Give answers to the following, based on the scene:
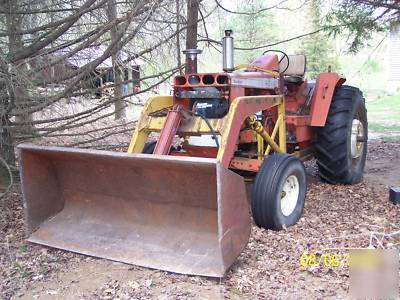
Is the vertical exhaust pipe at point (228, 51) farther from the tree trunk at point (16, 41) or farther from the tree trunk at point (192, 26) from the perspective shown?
the tree trunk at point (192, 26)

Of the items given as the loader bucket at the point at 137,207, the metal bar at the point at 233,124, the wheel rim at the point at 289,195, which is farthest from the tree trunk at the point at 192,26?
the loader bucket at the point at 137,207

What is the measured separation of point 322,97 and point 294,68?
52 centimetres

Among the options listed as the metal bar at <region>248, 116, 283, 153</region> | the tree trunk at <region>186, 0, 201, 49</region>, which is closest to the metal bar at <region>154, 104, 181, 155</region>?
the metal bar at <region>248, 116, 283, 153</region>

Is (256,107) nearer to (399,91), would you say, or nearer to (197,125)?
(197,125)

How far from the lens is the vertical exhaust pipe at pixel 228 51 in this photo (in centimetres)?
435

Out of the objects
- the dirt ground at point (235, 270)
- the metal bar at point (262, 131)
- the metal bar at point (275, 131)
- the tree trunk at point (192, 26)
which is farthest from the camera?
the tree trunk at point (192, 26)

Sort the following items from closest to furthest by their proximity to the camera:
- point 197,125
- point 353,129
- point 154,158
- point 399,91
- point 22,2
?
point 154,158
point 197,125
point 22,2
point 353,129
point 399,91

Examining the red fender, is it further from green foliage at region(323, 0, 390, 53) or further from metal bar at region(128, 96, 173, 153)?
green foliage at region(323, 0, 390, 53)

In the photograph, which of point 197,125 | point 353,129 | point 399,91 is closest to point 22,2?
point 197,125

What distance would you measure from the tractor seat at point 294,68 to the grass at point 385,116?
18.8 feet

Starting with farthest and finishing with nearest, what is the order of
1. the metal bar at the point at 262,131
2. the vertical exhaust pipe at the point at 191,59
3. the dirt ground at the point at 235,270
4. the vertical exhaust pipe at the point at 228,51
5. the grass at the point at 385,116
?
the grass at the point at 385,116
the vertical exhaust pipe at the point at 191,59
the vertical exhaust pipe at the point at 228,51
the metal bar at the point at 262,131
the dirt ground at the point at 235,270

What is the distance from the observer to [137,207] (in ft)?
12.9

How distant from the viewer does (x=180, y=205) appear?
3.79m

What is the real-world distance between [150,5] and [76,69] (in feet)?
4.27
